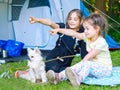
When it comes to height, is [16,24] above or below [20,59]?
above

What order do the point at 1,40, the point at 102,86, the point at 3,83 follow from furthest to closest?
the point at 1,40
the point at 3,83
the point at 102,86

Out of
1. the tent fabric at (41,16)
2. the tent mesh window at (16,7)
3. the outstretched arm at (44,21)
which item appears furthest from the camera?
the tent mesh window at (16,7)

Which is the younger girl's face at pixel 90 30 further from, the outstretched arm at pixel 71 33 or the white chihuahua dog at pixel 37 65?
the white chihuahua dog at pixel 37 65

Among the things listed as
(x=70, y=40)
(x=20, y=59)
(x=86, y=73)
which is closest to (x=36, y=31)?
(x=20, y=59)

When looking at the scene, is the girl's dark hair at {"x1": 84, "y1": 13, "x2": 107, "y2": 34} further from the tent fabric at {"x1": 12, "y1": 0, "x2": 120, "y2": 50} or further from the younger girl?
the tent fabric at {"x1": 12, "y1": 0, "x2": 120, "y2": 50}

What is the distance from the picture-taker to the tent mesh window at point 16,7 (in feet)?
22.6

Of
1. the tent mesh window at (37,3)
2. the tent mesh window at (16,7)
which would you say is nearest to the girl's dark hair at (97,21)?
the tent mesh window at (37,3)

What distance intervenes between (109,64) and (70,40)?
532 mm

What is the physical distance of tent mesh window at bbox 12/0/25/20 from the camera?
6.88m

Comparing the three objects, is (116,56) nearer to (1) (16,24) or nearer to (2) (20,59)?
(2) (20,59)

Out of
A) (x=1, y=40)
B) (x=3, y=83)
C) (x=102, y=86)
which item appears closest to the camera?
(x=102, y=86)

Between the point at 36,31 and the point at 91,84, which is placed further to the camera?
the point at 36,31

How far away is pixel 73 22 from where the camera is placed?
13.7 feet

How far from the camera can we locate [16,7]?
692 cm
